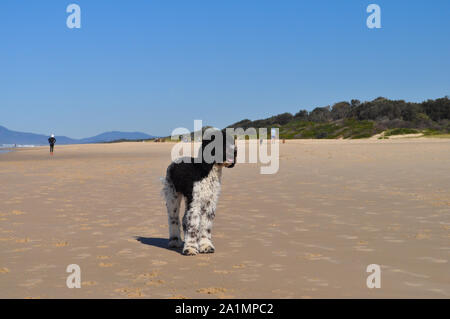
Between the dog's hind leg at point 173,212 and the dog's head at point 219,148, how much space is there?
3.13 ft

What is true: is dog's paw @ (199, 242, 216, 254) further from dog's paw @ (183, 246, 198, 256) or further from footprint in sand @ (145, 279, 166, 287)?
footprint in sand @ (145, 279, 166, 287)

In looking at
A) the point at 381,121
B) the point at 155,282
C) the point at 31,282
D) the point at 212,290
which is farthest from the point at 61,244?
the point at 381,121

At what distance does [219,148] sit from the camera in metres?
6.77

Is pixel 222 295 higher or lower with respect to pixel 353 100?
lower

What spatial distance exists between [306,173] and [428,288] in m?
13.0

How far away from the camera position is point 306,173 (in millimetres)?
18047

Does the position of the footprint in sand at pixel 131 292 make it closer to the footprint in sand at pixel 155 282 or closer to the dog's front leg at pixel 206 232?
the footprint in sand at pixel 155 282

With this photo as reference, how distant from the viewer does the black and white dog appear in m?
6.80

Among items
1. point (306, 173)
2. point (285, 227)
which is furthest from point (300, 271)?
point (306, 173)

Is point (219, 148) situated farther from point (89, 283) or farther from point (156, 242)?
point (89, 283)

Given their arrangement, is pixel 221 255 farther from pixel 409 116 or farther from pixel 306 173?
pixel 409 116

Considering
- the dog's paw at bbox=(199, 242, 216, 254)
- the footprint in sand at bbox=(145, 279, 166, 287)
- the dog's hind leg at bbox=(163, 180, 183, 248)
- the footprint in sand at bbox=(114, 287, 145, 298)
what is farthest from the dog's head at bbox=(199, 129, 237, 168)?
the footprint in sand at bbox=(114, 287, 145, 298)

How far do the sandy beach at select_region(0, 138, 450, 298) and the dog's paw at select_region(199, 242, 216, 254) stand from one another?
121 mm

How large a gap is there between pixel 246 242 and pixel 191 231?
1072mm
